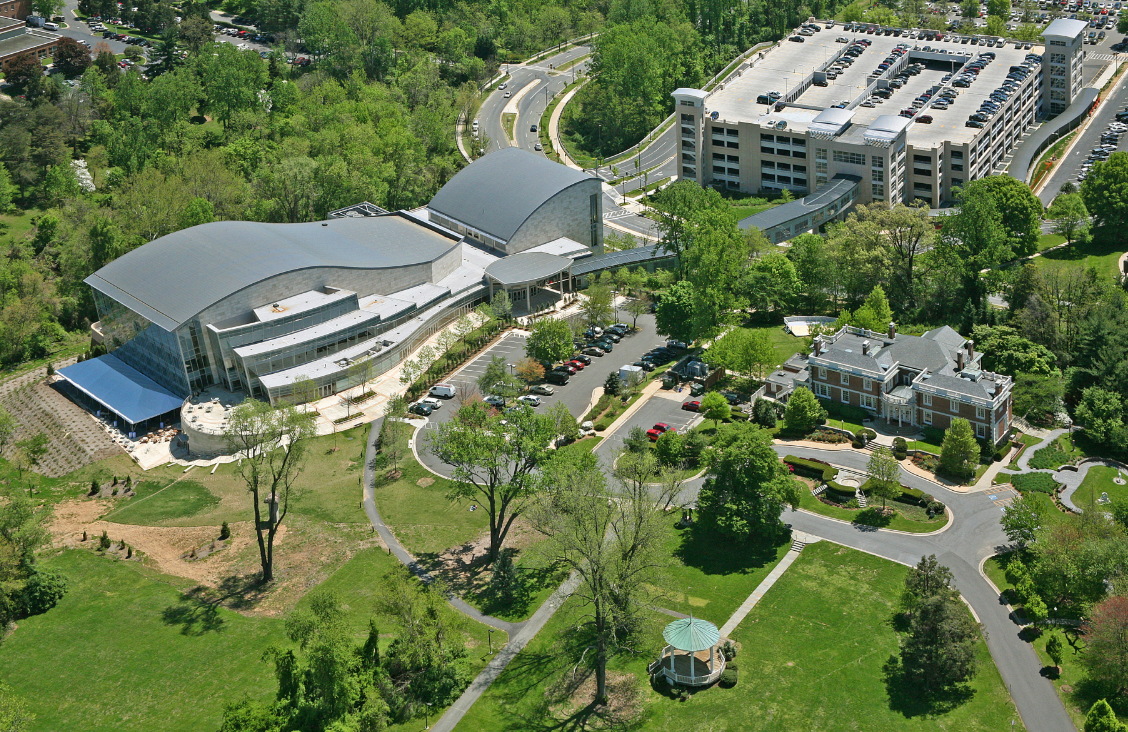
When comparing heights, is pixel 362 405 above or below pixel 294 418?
below

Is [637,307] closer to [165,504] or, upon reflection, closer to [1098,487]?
[1098,487]

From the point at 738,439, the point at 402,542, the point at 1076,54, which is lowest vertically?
the point at 402,542

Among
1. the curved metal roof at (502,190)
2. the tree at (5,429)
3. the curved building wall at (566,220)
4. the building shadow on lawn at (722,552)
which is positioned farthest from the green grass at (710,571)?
the tree at (5,429)

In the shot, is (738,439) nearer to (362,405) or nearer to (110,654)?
(362,405)

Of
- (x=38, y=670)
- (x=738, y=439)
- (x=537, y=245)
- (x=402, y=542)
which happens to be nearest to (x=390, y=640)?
(x=402, y=542)

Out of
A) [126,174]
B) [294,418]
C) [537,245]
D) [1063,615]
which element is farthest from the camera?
[126,174]

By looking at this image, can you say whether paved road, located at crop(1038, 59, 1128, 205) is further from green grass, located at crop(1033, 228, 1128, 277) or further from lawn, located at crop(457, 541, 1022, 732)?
lawn, located at crop(457, 541, 1022, 732)

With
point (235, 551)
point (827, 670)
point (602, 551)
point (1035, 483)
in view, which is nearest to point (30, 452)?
point (235, 551)
